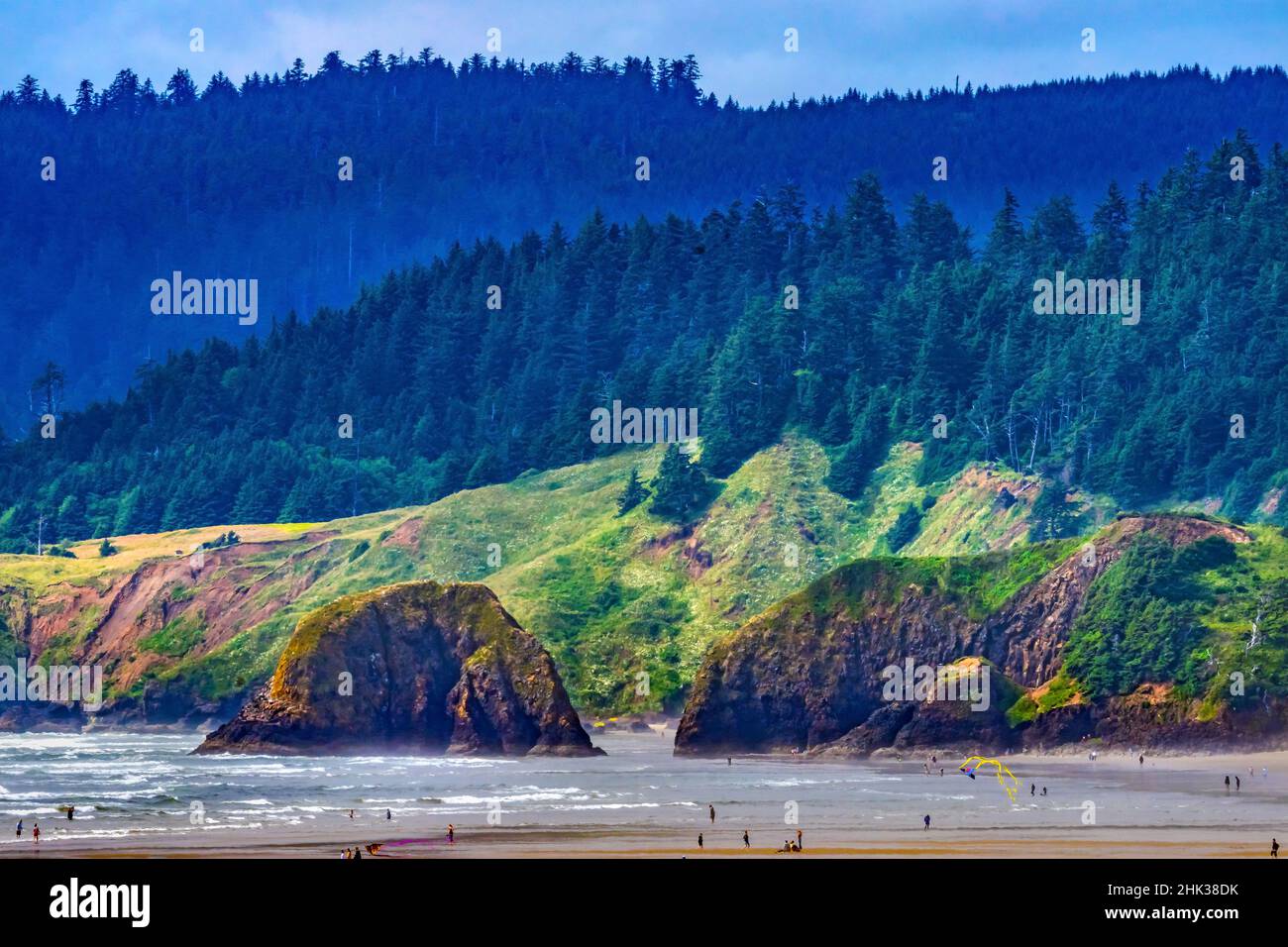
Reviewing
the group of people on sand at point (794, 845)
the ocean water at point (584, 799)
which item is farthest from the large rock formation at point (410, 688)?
the group of people on sand at point (794, 845)

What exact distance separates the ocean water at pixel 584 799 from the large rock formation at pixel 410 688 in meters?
2.47

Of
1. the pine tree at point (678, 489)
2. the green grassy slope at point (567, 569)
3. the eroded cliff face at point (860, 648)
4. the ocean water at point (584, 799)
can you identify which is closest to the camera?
the ocean water at point (584, 799)

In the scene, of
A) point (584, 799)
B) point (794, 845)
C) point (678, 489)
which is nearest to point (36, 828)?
point (794, 845)

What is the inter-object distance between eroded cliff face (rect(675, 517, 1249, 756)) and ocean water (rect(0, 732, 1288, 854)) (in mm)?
3063

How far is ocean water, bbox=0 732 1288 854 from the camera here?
6875 cm

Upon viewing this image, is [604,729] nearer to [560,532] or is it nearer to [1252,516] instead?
[560,532]

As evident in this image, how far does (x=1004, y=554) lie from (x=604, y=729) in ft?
103

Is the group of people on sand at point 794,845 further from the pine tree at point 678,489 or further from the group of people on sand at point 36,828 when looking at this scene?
the pine tree at point 678,489

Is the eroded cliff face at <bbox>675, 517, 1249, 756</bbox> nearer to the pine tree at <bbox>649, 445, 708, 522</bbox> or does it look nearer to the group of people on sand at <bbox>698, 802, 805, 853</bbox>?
the group of people on sand at <bbox>698, 802, 805, 853</bbox>

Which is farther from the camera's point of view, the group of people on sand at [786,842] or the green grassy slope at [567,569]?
the green grassy slope at [567,569]

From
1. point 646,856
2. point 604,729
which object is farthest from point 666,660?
point 646,856

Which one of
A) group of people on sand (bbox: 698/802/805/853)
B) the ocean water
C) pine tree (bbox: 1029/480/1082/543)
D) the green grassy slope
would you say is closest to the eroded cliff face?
the ocean water

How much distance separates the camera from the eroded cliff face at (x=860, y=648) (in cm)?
11194
